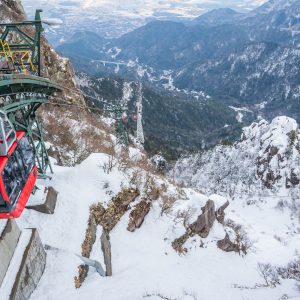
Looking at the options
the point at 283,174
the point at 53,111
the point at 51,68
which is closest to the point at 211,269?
the point at 53,111

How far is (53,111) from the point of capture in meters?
39.6

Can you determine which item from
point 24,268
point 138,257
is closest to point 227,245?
point 138,257

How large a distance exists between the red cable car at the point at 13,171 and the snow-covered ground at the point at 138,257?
2895 mm

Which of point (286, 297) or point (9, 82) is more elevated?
point (9, 82)

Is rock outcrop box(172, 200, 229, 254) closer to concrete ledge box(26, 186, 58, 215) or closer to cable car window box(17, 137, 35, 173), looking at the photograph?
concrete ledge box(26, 186, 58, 215)

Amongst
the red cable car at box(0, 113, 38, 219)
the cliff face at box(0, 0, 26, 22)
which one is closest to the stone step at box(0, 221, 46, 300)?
the red cable car at box(0, 113, 38, 219)

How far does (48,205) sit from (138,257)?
576 centimetres

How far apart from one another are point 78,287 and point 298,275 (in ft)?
51.2

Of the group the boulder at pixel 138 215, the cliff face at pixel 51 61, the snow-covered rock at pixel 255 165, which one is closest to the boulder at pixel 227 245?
the boulder at pixel 138 215

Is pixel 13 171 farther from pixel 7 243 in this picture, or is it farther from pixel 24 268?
pixel 24 268

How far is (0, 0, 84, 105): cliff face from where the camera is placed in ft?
156

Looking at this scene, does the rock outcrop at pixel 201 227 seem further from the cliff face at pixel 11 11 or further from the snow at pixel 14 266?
the cliff face at pixel 11 11

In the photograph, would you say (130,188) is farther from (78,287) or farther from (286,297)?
(286,297)

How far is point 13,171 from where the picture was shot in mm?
15734
